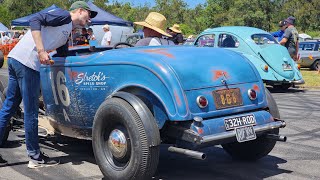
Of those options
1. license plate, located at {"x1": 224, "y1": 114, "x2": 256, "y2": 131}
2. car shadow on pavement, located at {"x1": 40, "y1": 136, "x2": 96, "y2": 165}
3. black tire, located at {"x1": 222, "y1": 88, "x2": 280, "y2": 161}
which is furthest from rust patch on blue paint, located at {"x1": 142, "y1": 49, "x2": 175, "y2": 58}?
car shadow on pavement, located at {"x1": 40, "y1": 136, "x2": 96, "y2": 165}

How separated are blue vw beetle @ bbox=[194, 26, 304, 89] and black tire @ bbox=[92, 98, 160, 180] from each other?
7483 mm

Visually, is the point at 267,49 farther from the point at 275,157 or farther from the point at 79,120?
the point at 79,120

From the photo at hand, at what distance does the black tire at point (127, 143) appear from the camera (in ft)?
13.0

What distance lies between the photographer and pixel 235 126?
13.8 ft

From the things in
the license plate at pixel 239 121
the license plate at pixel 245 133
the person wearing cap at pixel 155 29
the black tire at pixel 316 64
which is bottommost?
the black tire at pixel 316 64

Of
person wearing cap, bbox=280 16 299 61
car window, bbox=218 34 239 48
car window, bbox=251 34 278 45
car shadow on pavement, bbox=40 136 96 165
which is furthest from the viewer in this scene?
person wearing cap, bbox=280 16 299 61

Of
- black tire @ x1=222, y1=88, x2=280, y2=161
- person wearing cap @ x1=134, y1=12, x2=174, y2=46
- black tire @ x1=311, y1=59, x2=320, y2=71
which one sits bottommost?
black tire @ x1=311, y1=59, x2=320, y2=71

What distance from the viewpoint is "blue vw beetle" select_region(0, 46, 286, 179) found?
4.02 m

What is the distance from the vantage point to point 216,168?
502 centimetres

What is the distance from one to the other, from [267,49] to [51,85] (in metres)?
7.80

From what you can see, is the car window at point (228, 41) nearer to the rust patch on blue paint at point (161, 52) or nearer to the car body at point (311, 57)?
the rust patch on blue paint at point (161, 52)

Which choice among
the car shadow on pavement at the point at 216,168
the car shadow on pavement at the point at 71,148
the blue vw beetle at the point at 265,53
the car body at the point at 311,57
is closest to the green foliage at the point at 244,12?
the car body at the point at 311,57

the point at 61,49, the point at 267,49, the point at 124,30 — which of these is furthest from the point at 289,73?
the point at 124,30

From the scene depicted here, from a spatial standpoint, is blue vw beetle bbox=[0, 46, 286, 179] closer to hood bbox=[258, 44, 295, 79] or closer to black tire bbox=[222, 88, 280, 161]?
black tire bbox=[222, 88, 280, 161]
